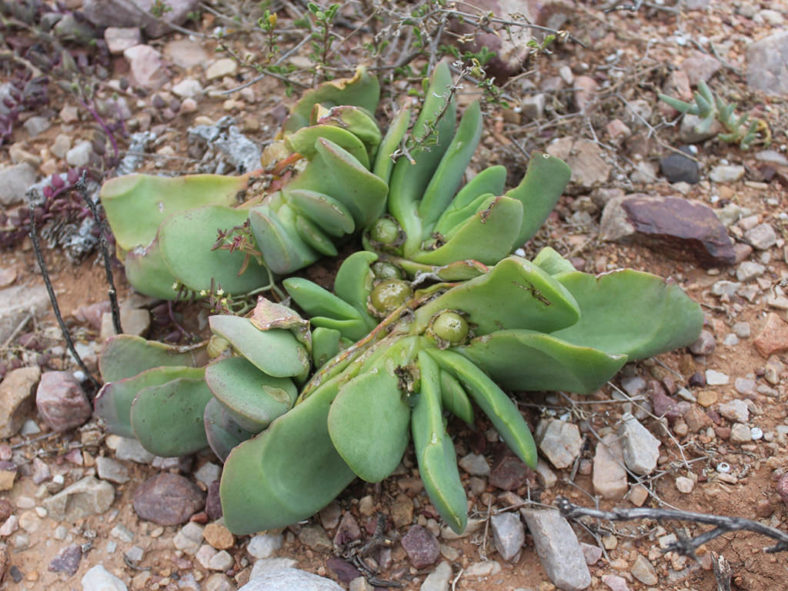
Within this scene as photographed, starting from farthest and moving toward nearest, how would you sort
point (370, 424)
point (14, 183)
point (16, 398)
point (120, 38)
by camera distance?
1. point (120, 38)
2. point (14, 183)
3. point (16, 398)
4. point (370, 424)

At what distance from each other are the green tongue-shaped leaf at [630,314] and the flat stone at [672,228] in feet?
1.61

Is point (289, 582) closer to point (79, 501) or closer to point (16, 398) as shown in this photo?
point (79, 501)

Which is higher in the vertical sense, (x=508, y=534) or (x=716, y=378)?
(x=716, y=378)

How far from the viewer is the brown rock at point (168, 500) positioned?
2113 millimetres

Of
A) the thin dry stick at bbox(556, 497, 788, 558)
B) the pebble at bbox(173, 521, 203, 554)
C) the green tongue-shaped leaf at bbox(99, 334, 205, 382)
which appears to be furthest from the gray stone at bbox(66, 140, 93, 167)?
the thin dry stick at bbox(556, 497, 788, 558)

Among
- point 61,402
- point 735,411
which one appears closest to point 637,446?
point 735,411

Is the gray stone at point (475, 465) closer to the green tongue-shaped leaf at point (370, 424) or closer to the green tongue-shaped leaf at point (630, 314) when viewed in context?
the green tongue-shaped leaf at point (370, 424)

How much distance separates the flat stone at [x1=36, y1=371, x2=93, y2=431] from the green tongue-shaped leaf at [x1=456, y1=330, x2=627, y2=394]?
4.09 feet

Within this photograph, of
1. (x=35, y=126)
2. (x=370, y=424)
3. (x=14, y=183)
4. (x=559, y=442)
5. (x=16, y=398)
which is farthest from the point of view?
(x=35, y=126)

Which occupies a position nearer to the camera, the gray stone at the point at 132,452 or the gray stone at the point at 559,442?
the gray stone at the point at 559,442

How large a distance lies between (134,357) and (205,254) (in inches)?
14.8

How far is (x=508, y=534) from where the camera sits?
1.93 meters

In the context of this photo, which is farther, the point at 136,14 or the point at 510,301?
the point at 136,14

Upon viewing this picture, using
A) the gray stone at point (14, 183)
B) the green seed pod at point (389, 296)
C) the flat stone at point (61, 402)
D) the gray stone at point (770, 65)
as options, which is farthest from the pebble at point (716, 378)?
the gray stone at point (14, 183)
